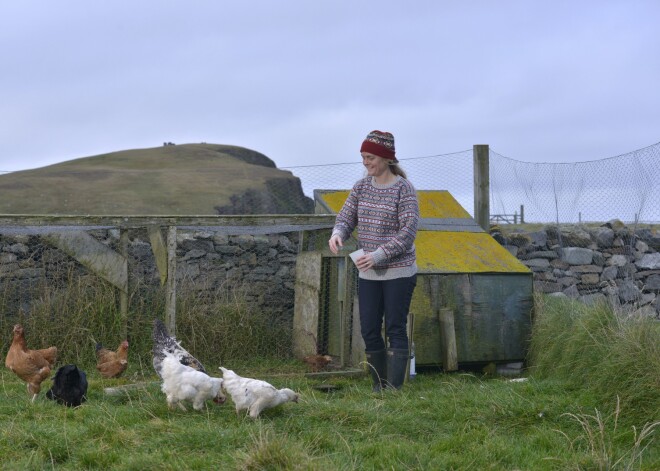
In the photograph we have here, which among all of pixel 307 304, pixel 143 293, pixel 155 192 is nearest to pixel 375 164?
pixel 307 304

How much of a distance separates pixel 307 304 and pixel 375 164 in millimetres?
3390

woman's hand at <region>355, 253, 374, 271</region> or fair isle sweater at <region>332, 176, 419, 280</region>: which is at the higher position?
fair isle sweater at <region>332, 176, 419, 280</region>

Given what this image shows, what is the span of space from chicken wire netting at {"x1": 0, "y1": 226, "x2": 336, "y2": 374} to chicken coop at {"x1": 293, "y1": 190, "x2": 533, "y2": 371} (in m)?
0.53

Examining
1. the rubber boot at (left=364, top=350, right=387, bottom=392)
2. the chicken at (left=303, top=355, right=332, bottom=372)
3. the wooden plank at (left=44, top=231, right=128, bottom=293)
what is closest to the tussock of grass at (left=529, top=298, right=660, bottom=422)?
the rubber boot at (left=364, top=350, right=387, bottom=392)

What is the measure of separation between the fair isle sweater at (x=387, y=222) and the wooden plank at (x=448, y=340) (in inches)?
74.4

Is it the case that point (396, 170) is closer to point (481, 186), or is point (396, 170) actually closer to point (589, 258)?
point (481, 186)

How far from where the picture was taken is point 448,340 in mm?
7754

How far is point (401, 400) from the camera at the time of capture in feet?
18.5

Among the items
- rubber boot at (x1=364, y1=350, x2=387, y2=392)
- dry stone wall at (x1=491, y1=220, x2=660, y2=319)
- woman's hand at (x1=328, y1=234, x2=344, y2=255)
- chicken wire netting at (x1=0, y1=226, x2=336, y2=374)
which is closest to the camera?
woman's hand at (x1=328, y1=234, x2=344, y2=255)

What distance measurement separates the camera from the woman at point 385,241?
5961 mm

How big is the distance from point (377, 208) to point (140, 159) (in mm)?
14851

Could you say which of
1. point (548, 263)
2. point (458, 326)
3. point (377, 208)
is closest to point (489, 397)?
point (377, 208)

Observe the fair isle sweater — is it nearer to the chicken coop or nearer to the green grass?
the green grass

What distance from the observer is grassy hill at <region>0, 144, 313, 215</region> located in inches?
535
